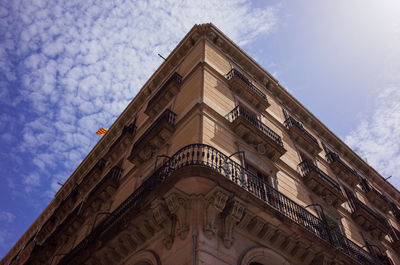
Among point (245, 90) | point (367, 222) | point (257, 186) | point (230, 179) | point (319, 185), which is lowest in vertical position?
point (230, 179)

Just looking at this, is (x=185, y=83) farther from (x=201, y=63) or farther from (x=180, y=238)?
(x=180, y=238)

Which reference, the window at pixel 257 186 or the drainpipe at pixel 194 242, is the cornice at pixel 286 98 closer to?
the window at pixel 257 186

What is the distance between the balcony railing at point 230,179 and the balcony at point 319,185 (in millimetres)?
2933

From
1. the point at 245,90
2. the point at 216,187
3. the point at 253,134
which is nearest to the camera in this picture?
the point at 216,187

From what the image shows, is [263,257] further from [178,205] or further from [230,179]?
[178,205]

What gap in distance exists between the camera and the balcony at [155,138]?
1248 cm

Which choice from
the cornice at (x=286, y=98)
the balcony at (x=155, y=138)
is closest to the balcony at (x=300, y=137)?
the cornice at (x=286, y=98)

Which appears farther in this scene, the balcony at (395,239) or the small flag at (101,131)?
the small flag at (101,131)

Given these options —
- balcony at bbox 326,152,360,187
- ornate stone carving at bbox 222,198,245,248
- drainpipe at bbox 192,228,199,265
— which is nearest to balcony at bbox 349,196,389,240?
balcony at bbox 326,152,360,187

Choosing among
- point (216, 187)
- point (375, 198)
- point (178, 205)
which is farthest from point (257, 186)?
point (375, 198)

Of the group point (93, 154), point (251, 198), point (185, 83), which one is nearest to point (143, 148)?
point (185, 83)

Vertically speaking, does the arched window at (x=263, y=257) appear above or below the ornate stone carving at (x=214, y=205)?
below

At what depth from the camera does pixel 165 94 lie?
1538 centimetres

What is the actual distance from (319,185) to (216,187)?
28.7ft
